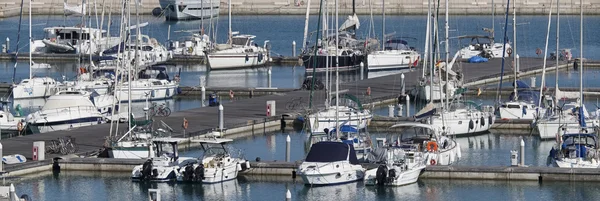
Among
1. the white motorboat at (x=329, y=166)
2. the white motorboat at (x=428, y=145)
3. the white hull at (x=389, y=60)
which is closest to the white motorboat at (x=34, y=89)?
the white hull at (x=389, y=60)

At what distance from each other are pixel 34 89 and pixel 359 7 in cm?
5914

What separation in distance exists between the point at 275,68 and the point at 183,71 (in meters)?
5.01

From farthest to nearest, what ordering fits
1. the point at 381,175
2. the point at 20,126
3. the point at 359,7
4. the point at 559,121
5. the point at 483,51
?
the point at 359,7
the point at 483,51
the point at 20,126
the point at 559,121
the point at 381,175

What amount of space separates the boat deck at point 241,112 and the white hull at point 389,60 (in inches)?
144

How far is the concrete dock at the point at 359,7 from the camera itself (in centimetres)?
12726

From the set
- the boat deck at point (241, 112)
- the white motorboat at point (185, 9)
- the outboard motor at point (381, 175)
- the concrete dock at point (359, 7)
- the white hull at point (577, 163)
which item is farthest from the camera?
the white motorboat at point (185, 9)

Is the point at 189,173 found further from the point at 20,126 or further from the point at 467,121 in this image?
the point at 467,121

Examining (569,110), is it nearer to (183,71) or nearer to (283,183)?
(283,183)

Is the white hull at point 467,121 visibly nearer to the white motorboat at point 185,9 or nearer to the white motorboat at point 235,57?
the white motorboat at point 235,57

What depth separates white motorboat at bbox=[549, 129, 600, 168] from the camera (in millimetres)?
47625

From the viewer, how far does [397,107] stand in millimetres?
64375

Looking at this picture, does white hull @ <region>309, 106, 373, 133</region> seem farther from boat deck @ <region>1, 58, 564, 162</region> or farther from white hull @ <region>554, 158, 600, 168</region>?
white hull @ <region>554, 158, 600, 168</region>

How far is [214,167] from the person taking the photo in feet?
153

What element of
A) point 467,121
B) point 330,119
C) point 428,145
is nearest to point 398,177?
point 428,145
